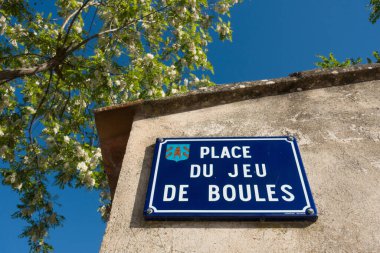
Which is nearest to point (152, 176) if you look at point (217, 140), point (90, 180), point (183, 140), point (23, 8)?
point (183, 140)

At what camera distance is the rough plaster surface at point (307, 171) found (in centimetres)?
170

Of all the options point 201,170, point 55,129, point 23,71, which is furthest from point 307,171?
point 55,129

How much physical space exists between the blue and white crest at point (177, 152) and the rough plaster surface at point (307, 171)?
0.47ft

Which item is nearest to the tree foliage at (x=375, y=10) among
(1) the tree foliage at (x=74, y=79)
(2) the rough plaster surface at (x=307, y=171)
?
(1) the tree foliage at (x=74, y=79)

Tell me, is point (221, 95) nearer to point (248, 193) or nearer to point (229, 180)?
point (229, 180)

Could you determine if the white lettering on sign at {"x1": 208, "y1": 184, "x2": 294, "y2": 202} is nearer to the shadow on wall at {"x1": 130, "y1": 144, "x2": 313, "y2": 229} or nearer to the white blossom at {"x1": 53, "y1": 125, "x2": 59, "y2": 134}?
the shadow on wall at {"x1": 130, "y1": 144, "x2": 313, "y2": 229}

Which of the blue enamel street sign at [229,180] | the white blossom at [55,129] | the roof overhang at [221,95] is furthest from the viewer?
the white blossom at [55,129]

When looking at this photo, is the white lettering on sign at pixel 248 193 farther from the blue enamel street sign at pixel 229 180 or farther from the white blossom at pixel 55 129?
the white blossom at pixel 55 129

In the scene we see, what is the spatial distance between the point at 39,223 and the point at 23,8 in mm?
4634

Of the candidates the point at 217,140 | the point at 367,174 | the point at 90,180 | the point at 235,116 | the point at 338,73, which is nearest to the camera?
the point at 367,174

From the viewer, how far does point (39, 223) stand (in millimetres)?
6641

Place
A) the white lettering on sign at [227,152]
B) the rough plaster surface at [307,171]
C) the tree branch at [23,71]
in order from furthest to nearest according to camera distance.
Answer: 1. the tree branch at [23,71]
2. the white lettering on sign at [227,152]
3. the rough plaster surface at [307,171]

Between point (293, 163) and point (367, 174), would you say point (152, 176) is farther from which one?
point (367, 174)

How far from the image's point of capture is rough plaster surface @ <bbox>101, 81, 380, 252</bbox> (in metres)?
1.70
